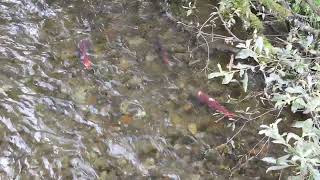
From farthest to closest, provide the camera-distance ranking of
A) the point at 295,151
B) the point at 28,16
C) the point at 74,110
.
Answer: the point at 28,16 < the point at 74,110 < the point at 295,151

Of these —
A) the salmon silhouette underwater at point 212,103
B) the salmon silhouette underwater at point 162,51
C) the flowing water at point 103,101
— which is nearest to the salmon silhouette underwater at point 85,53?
the flowing water at point 103,101

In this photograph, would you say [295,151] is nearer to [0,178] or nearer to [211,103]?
[211,103]

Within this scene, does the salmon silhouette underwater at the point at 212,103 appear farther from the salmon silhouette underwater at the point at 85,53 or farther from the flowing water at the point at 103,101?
the salmon silhouette underwater at the point at 85,53

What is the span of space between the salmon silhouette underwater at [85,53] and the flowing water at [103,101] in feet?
0.18

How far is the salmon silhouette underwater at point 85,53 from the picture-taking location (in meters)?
4.98

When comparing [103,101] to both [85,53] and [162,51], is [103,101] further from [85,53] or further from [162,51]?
[162,51]

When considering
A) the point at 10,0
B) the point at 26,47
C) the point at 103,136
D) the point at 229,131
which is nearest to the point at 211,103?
the point at 229,131

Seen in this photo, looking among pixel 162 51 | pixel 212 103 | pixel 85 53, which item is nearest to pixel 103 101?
pixel 85 53

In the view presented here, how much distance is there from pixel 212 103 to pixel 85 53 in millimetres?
1545

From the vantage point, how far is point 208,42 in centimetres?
550

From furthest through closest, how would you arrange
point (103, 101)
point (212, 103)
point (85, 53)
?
point (85, 53) < point (212, 103) < point (103, 101)

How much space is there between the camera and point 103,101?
4676 mm

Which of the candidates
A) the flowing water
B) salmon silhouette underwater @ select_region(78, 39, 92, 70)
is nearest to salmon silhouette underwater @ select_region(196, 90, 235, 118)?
the flowing water

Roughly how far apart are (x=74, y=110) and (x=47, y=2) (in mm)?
1744
